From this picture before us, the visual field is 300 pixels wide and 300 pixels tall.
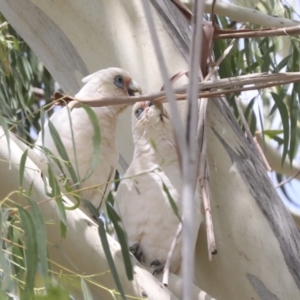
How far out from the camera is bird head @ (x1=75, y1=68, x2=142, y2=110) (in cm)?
166

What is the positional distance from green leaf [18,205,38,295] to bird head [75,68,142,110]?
2.33ft

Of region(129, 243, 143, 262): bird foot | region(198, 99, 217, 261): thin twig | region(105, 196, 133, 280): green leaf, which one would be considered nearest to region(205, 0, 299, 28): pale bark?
region(198, 99, 217, 261): thin twig

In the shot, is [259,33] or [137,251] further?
[137,251]

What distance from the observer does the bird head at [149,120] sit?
5.40 feet

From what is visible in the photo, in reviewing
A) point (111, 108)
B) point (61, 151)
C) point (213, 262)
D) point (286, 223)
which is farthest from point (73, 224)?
point (111, 108)

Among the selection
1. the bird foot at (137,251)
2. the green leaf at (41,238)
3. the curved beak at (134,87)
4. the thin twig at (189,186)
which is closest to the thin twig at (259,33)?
the curved beak at (134,87)

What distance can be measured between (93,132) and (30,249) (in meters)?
0.67

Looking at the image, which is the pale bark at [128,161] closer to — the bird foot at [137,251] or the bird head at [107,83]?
the bird head at [107,83]

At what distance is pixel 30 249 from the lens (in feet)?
3.08

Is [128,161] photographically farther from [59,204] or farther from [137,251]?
[59,204]

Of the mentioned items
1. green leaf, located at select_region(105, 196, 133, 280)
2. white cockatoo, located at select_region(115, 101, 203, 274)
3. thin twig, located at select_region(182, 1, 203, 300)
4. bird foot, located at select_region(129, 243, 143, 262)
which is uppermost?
thin twig, located at select_region(182, 1, 203, 300)

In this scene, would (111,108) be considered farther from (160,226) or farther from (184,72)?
(160,226)

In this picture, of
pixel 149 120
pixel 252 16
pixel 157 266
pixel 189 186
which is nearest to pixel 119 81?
pixel 149 120

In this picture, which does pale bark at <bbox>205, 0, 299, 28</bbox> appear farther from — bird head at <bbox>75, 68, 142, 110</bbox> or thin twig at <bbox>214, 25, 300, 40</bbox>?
bird head at <bbox>75, 68, 142, 110</bbox>
